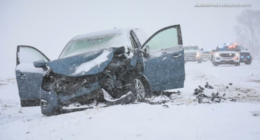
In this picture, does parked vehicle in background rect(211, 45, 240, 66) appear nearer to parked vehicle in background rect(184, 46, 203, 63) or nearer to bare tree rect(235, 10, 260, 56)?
parked vehicle in background rect(184, 46, 203, 63)

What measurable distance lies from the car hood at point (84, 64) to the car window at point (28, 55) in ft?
5.08

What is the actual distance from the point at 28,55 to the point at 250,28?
204 feet

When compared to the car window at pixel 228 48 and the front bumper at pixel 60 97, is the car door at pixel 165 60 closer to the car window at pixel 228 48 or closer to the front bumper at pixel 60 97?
the front bumper at pixel 60 97

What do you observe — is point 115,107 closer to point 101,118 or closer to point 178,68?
point 101,118

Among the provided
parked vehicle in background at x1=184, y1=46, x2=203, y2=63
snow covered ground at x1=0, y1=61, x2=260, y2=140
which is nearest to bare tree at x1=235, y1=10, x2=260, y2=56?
parked vehicle in background at x1=184, y1=46, x2=203, y2=63

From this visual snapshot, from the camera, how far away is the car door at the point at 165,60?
17.7 feet

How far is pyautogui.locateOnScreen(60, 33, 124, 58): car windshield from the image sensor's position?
561cm

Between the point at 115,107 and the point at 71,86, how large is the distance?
3.05 feet

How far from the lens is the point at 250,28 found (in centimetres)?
5884

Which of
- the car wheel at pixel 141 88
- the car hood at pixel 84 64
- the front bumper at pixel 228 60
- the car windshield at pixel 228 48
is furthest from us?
the car windshield at pixel 228 48

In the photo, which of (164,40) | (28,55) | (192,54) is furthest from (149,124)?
(192,54)

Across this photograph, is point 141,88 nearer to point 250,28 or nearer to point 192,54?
point 192,54

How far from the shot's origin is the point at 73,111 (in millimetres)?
4707

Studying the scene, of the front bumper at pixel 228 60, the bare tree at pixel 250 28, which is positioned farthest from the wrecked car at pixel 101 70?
the bare tree at pixel 250 28
